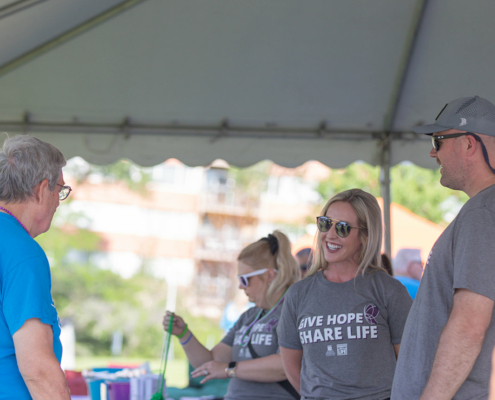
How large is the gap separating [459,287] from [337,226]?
35.4 inches

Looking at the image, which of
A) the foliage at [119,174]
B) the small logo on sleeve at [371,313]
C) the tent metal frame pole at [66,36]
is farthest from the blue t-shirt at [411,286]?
the foliage at [119,174]

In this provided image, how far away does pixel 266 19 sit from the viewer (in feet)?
11.2

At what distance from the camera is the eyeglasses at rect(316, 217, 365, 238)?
235cm

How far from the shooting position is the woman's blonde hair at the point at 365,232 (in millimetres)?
2316

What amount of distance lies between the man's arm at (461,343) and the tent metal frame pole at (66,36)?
2778mm

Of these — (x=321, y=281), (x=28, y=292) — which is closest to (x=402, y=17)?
(x=321, y=281)

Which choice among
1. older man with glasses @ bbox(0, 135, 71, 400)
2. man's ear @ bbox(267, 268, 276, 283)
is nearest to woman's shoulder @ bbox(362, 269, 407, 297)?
man's ear @ bbox(267, 268, 276, 283)

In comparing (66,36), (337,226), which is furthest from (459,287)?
(66,36)

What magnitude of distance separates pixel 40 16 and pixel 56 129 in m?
1.07

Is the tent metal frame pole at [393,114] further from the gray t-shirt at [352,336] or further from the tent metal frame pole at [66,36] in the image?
the gray t-shirt at [352,336]

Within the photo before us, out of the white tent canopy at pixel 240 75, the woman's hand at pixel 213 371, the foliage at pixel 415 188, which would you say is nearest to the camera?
the woman's hand at pixel 213 371

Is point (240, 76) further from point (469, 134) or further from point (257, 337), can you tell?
point (469, 134)

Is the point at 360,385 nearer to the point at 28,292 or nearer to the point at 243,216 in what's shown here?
the point at 28,292

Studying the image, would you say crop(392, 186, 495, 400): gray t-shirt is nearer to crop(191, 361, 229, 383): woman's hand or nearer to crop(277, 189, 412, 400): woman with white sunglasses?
crop(277, 189, 412, 400): woman with white sunglasses
